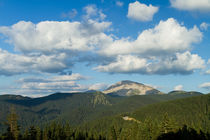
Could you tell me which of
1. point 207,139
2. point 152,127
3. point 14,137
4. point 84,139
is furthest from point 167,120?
point 84,139

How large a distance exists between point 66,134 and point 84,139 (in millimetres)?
14788

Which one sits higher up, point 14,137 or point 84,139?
point 14,137

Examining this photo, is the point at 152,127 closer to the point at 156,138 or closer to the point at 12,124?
the point at 156,138

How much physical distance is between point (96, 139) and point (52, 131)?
27458 millimetres

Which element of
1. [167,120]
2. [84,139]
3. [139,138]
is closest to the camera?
[167,120]

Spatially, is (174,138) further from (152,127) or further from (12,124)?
(12,124)

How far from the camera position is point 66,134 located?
131m

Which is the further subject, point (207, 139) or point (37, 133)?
point (37, 133)

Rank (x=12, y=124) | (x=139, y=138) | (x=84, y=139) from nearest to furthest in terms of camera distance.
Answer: (x=12, y=124)
(x=139, y=138)
(x=84, y=139)

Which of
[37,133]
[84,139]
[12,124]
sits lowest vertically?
[84,139]

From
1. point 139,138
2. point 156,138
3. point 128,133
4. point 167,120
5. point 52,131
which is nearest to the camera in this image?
point 167,120

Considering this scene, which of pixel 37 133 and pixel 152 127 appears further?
pixel 37 133

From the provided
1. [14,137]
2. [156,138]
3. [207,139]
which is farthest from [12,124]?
[207,139]

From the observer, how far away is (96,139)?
135m
